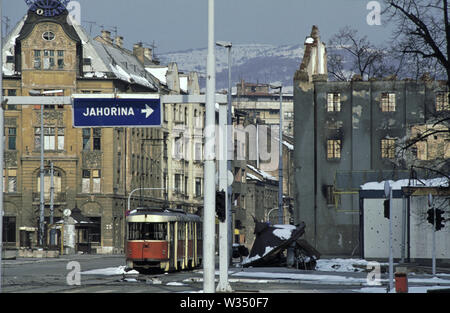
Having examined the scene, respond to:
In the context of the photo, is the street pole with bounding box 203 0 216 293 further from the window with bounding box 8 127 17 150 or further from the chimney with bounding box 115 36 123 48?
the chimney with bounding box 115 36 123 48

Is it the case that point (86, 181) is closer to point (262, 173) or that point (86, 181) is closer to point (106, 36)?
point (106, 36)

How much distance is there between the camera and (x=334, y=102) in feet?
247

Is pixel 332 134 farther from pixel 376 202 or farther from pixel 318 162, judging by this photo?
pixel 376 202

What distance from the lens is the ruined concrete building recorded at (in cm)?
7400

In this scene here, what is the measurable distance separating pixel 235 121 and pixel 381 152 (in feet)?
186

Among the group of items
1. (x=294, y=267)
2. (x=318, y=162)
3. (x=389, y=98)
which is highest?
(x=389, y=98)

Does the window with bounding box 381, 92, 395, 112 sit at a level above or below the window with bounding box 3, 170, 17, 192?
above

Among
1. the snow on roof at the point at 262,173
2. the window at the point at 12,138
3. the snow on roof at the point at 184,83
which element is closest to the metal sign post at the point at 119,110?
the window at the point at 12,138

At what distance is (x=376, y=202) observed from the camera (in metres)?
59.5

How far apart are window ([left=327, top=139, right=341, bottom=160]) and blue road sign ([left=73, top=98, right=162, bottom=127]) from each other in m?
46.2

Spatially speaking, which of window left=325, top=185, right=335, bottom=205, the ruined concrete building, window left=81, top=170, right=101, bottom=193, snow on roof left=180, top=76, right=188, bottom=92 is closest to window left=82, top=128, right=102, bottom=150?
window left=81, top=170, right=101, bottom=193

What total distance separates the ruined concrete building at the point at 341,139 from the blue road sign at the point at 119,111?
45.4m
